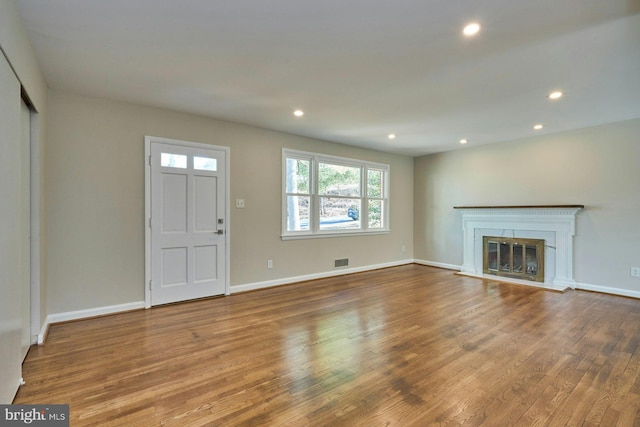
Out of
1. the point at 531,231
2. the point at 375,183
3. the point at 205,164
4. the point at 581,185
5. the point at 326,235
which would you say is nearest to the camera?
the point at 205,164

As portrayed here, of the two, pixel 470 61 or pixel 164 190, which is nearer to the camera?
pixel 470 61

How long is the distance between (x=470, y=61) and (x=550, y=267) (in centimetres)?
401

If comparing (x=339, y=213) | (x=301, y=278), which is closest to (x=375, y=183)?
(x=339, y=213)

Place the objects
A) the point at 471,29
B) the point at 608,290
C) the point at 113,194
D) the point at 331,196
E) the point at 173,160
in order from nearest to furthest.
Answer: the point at 471,29 → the point at 113,194 → the point at 173,160 → the point at 608,290 → the point at 331,196

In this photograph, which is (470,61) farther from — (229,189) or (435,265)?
(435,265)

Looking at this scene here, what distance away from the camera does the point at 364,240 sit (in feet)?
20.0

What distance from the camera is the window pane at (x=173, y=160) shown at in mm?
3855

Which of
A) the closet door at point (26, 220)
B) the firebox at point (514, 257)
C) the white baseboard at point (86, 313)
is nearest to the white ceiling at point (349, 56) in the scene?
the closet door at point (26, 220)

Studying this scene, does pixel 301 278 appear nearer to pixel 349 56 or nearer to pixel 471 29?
pixel 349 56

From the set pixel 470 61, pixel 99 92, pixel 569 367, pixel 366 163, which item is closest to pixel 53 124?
pixel 99 92

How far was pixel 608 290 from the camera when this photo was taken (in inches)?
175

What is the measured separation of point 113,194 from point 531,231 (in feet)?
20.4

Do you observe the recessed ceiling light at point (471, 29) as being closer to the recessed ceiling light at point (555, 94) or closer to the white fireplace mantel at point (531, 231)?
the recessed ceiling light at point (555, 94)

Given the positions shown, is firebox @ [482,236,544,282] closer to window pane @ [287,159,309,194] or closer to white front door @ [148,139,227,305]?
window pane @ [287,159,309,194]
